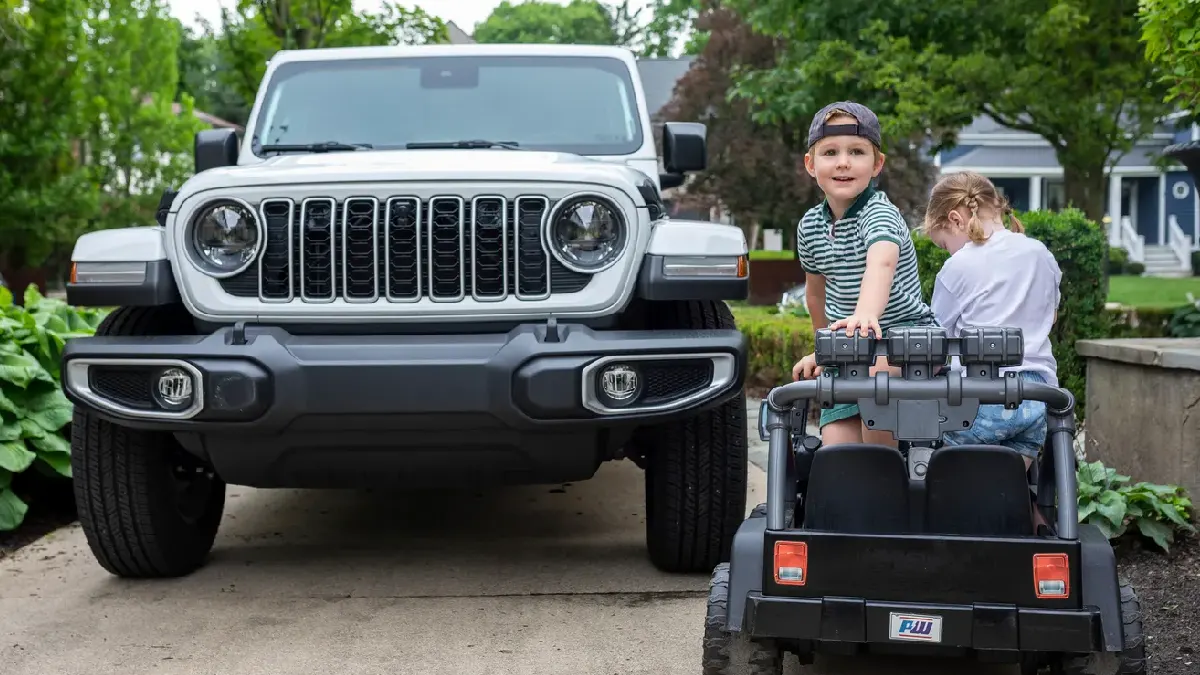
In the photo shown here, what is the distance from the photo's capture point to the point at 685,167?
543 cm

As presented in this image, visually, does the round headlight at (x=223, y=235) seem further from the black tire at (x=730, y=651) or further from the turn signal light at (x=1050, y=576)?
→ the turn signal light at (x=1050, y=576)

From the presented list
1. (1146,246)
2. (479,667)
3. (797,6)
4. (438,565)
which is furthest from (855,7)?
(1146,246)

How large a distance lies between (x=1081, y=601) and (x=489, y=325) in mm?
2001

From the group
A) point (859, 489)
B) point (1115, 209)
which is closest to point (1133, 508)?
point (859, 489)

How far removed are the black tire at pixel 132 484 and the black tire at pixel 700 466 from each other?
1636 millimetres

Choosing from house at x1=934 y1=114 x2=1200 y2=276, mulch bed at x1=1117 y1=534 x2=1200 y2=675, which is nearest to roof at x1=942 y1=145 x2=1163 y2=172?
house at x1=934 y1=114 x2=1200 y2=276

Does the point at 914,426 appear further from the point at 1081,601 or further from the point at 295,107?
the point at 295,107

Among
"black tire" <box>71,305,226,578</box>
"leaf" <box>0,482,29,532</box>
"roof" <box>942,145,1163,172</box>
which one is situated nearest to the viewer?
"black tire" <box>71,305,226,578</box>

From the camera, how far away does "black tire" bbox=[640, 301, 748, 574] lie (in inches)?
173

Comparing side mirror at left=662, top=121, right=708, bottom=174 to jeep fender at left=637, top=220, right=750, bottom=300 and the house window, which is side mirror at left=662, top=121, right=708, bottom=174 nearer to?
jeep fender at left=637, top=220, right=750, bottom=300

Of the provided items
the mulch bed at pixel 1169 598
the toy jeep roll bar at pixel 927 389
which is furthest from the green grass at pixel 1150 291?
the toy jeep roll bar at pixel 927 389

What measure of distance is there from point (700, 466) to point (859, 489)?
142 centimetres

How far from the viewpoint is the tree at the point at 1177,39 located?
183 inches

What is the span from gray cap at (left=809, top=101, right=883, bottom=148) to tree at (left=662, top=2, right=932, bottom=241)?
21002mm
